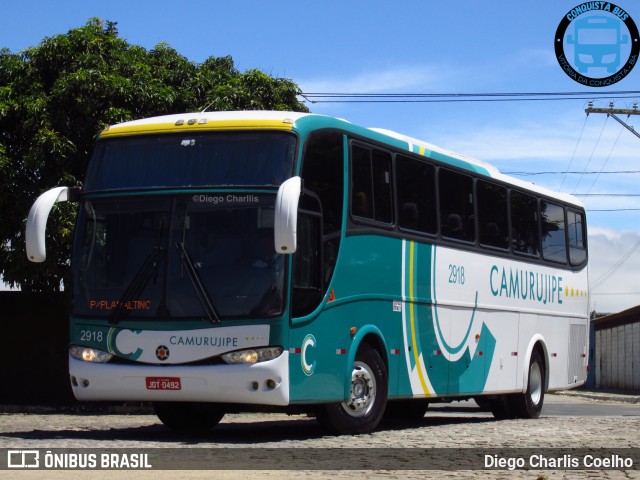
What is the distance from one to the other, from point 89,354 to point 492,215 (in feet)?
23.9

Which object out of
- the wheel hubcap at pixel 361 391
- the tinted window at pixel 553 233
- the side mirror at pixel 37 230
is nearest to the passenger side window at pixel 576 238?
the tinted window at pixel 553 233

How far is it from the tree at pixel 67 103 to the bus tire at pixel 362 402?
807cm

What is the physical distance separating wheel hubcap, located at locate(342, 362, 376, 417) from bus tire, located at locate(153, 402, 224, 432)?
1.85m

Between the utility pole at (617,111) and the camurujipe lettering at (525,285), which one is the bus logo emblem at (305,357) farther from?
the utility pole at (617,111)

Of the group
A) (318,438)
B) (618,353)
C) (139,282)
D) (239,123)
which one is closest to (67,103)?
(239,123)

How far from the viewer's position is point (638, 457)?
445 inches

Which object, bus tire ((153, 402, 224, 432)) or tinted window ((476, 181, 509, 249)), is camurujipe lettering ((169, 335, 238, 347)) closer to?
bus tire ((153, 402, 224, 432))

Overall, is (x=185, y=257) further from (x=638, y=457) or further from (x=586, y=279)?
(x=586, y=279)

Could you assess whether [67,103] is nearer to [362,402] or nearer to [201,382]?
[362,402]

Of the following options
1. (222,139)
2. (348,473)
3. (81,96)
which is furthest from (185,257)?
(81,96)

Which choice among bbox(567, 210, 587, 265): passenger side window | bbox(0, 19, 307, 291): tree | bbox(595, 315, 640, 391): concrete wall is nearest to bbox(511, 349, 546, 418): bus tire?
bbox(567, 210, 587, 265): passenger side window

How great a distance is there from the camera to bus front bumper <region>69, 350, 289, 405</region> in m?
12.2

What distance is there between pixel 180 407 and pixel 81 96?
8555mm

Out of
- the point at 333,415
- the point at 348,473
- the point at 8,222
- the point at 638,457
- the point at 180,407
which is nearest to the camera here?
the point at 348,473
